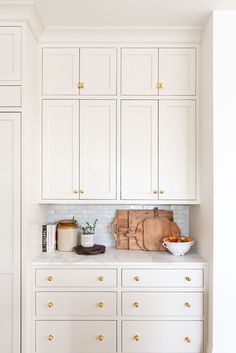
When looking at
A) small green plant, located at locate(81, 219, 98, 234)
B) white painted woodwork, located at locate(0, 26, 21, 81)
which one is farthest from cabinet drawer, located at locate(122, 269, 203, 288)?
white painted woodwork, located at locate(0, 26, 21, 81)

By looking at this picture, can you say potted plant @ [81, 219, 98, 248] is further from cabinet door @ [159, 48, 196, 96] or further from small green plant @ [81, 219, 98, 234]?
cabinet door @ [159, 48, 196, 96]

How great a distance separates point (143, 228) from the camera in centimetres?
313

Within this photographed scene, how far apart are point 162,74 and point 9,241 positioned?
1.83m

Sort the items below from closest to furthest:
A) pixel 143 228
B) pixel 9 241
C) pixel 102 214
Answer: pixel 9 241 → pixel 143 228 → pixel 102 214

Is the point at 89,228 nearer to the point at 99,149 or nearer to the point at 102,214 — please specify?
the point at 102,214

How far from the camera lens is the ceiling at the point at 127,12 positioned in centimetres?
244

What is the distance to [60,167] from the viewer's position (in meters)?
2.88

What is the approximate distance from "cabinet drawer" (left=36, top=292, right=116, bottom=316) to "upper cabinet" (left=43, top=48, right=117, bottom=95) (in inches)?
64.9

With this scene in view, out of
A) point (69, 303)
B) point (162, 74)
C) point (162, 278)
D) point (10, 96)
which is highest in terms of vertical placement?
point (162, 74)

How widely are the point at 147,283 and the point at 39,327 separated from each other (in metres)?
0.90

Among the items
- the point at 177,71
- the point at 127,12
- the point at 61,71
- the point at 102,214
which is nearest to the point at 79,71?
the point at 61,71

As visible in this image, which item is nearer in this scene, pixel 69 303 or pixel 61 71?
pixel 69 303

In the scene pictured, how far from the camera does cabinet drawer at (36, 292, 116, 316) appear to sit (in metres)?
2.62

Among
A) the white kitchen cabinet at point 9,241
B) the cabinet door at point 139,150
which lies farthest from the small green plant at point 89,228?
the white kitchen cabinet at point 9,241
